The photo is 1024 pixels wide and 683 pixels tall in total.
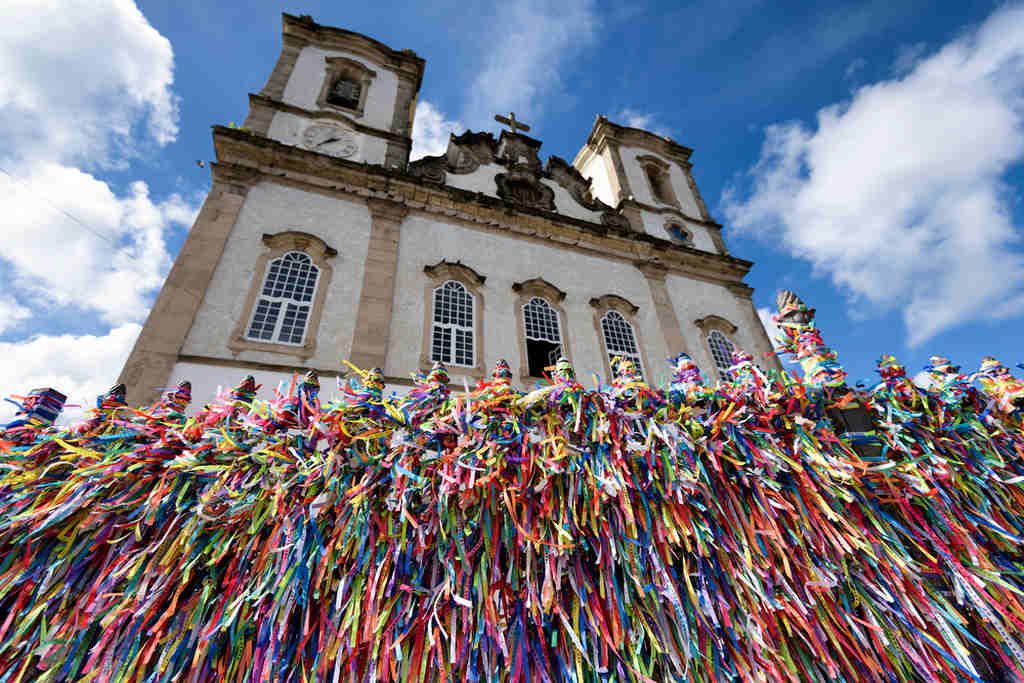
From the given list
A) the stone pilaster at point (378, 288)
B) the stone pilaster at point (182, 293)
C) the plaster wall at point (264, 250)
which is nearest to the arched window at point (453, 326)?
the stone pilaster at point (378, 288)

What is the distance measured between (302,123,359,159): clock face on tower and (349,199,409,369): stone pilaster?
8.57ft

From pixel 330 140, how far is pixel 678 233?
40.7ft

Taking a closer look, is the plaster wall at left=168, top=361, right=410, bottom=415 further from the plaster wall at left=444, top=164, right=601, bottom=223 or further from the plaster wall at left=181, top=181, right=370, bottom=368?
the plaster wall at left=444, top=164, right=601, bottom=223

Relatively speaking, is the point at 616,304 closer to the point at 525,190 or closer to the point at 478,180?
the point at 525,190

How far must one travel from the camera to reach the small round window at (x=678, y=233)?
570 inches

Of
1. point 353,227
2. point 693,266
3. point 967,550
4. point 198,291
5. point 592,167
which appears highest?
point 592,167

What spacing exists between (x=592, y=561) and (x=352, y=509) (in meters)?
1.64

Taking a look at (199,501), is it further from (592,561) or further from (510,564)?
(592,561)

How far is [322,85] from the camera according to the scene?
41.9 feet

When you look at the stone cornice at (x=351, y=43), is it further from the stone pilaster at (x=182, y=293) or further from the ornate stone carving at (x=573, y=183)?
the stone pilaster at (x=182, y=293)

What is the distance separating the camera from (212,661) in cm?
217

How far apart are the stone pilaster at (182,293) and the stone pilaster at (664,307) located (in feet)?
36.1

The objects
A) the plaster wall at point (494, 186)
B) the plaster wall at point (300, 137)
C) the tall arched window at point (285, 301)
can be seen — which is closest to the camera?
the tall arched window at point (285, 301)

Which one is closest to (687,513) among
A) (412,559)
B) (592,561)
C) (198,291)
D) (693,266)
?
(592,561)
